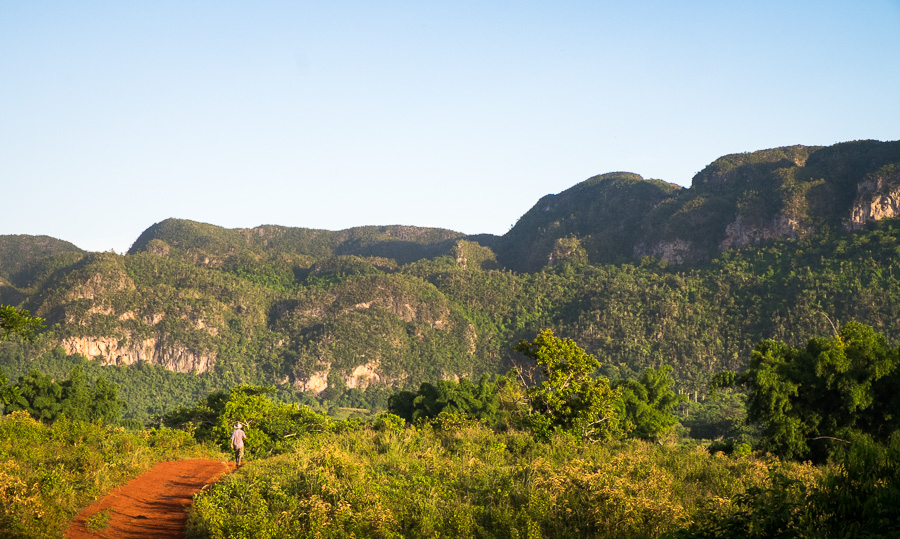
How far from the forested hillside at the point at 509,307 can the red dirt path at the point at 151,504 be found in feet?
340

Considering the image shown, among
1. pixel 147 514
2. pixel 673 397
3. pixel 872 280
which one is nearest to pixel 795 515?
pixel 147 514

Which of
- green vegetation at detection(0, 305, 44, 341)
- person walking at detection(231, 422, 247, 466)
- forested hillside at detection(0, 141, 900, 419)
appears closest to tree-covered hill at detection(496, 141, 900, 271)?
forested hillside at detection(0, 141, 900, 419)

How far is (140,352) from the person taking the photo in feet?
500

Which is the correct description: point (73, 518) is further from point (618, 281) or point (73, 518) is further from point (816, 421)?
point (618, 281)

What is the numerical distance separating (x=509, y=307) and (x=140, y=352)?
84.8 metres

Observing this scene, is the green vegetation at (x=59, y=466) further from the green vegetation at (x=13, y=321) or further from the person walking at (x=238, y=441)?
the green vegetation at (x=13, y=321)

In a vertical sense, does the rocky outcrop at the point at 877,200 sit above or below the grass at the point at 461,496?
above

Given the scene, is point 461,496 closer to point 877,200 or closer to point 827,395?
point 827,395

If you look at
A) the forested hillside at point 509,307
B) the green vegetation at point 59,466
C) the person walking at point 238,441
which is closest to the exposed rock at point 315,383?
the forested hillside at point 509,307

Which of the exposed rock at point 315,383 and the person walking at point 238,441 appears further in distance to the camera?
the exposed rock at point 315,383

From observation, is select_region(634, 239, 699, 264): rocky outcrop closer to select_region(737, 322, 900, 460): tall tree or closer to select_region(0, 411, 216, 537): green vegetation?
select_region(737, 322, 900, 460): tall tree

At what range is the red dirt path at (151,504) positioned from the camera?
42.1 feet

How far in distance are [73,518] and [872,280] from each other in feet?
435

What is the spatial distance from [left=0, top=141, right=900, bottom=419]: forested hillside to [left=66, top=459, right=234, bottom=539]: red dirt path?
103765 mm
